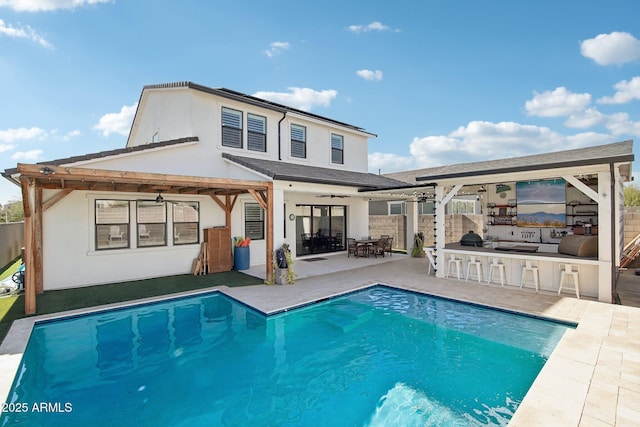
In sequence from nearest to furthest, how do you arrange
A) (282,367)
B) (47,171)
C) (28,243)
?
(282,367)
(47,171)
(28,243)

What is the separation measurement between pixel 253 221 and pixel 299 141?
4263 millimetres

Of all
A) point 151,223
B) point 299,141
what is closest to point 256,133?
point 299,141

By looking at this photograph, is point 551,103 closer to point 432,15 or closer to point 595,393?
point 432,15

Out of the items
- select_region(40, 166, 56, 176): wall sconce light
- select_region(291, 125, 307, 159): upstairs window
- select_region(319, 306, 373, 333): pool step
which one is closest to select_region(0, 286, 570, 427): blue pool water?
select_region(319, 306, 373, 333): pool step

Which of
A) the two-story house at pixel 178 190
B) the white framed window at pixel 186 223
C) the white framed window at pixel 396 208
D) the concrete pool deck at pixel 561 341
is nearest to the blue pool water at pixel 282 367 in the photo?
the concrete pool deck at pixel 561 341

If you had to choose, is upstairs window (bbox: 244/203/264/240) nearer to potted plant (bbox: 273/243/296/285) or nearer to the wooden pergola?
the wooden pergola

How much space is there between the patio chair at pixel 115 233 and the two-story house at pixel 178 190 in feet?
0.16

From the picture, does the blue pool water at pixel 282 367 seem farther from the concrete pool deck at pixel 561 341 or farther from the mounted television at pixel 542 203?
the mounted television at pixel 542 203

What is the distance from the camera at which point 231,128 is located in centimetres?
1173

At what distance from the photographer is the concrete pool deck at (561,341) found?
3.31m

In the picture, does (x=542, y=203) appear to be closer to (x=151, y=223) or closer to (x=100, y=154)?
(x=151, y=223)

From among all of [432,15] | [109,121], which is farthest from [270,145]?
[109,121]

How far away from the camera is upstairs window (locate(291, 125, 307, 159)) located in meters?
13.8

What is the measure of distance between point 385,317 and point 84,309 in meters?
6.93
